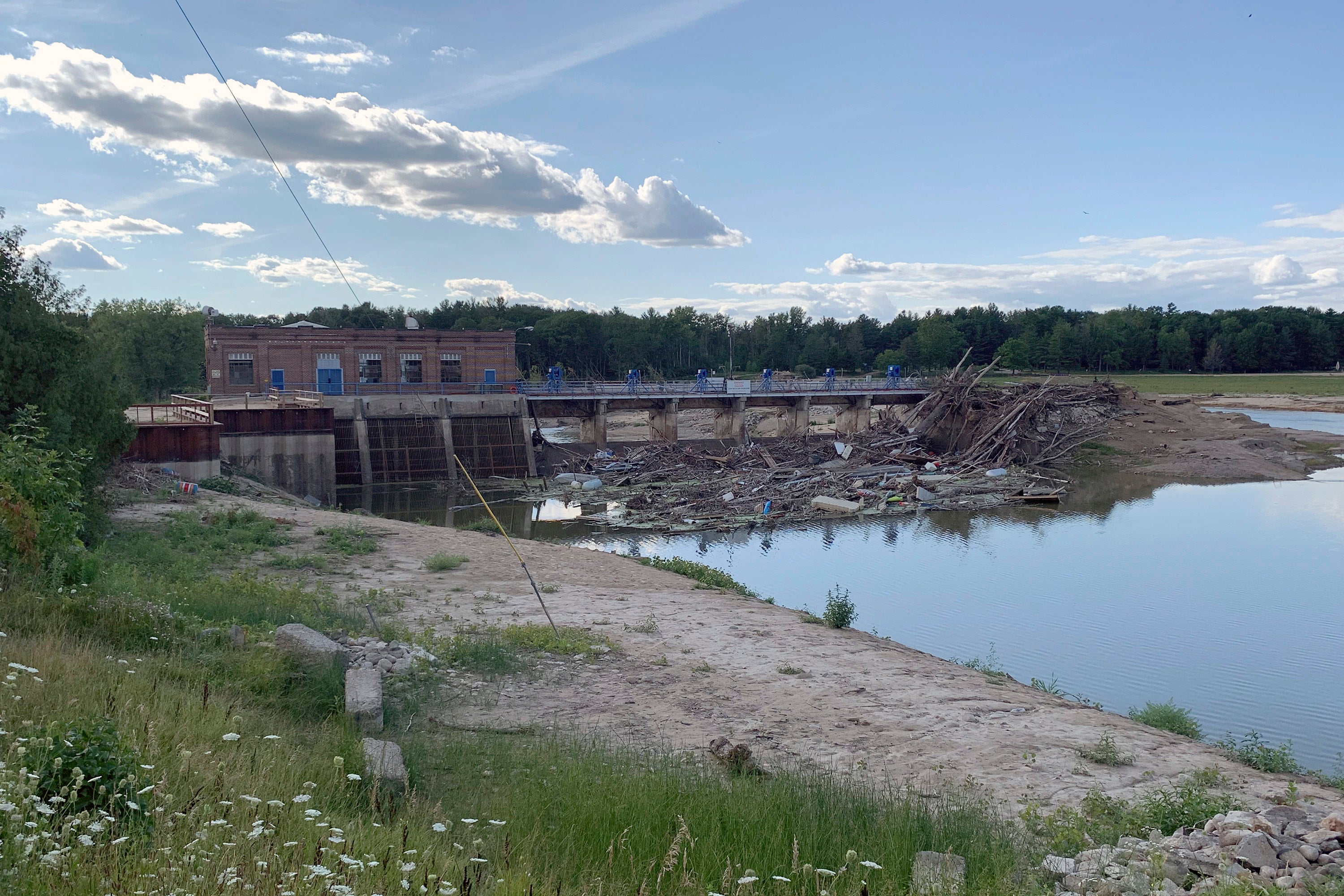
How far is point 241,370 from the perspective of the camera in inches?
1816

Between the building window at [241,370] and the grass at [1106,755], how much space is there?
45.6m

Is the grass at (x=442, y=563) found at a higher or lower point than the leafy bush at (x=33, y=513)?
lower

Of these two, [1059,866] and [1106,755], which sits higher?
[1059,866]

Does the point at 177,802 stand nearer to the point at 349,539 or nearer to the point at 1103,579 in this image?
the point at 349,539

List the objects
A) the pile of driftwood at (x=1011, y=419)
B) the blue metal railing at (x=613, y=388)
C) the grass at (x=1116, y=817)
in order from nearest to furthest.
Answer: the grass at (x=1116, y=817), the pile of driftwood at (x=1011, y=419), the blue metal railing at (x=613, y=388)

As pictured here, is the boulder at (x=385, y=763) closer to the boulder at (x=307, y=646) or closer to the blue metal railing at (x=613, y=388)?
the boulder at (x=307, y=646)

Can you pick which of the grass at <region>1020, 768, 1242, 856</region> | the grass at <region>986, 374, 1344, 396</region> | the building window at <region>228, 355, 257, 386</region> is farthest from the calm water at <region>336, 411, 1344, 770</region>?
the grass at <region>986, 374, 1344, 396</region>

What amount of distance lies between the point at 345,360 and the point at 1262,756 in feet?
149

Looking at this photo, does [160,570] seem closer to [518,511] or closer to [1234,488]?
[518,511]

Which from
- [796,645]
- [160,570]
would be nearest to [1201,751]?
[796,645]

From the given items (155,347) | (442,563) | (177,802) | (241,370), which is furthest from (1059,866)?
(155,347)

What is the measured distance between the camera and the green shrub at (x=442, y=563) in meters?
18.3

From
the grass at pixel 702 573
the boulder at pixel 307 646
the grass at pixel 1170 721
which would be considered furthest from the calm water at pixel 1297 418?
the boulder at pixel 307 646

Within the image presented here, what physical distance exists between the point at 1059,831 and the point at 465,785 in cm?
462
